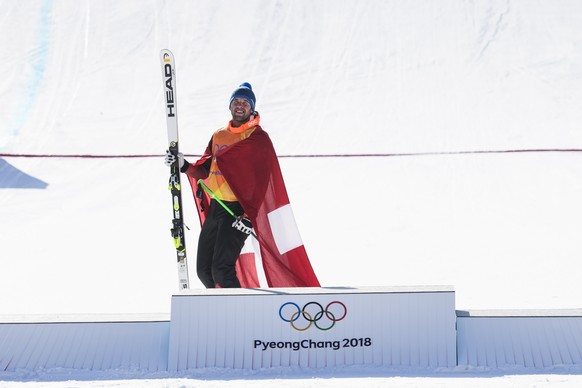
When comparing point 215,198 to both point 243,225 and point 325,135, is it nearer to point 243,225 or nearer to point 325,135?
point 243,225

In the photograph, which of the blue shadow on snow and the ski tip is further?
the blue shadow on snow

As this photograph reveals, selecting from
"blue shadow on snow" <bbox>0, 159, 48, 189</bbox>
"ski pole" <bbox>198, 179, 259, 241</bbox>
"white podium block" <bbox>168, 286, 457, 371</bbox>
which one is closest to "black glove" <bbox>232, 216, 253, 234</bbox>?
"ski pole" <bbox>198, 179, 259, 241</bbox>

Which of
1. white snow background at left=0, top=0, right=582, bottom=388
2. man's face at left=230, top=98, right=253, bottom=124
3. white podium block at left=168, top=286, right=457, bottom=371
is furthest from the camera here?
white snow background at left=0, top=0, right=582, bottom=388

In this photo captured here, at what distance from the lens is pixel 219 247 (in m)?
5.04

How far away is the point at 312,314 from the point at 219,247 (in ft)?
2.92

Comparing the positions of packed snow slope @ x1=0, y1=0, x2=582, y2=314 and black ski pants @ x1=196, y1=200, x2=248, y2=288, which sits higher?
packed snow slope @ x1=0, y1=0, x2=582, y2=314

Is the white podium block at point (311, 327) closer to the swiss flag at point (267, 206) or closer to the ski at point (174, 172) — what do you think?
the swiss flag at point (267, 206)

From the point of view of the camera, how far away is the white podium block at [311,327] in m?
4.29

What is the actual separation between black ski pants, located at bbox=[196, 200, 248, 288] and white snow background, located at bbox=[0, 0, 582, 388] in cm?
75

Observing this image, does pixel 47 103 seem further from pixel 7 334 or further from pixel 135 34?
pixel 7 334

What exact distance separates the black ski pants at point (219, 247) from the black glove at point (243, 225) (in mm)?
22

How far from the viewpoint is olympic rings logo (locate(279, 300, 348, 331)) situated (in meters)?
4.30

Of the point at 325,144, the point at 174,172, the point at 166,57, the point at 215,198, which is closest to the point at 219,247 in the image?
the point at 215,198

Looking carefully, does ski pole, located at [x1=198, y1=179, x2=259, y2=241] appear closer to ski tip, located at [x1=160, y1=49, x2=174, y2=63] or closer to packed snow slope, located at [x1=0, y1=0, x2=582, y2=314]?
ski tip, located at [x1=160, y1=49, x2=174, y2=63]
